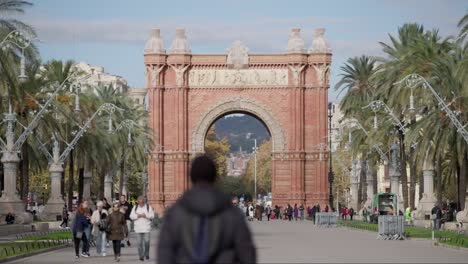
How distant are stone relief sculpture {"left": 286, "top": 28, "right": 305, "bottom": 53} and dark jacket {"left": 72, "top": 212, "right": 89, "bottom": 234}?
64.4 meters

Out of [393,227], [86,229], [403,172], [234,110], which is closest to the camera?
[86,229]

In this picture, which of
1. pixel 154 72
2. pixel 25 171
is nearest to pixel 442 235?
pixel 25 171

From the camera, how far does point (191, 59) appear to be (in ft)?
320

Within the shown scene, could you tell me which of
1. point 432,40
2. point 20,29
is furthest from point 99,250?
point 432,40

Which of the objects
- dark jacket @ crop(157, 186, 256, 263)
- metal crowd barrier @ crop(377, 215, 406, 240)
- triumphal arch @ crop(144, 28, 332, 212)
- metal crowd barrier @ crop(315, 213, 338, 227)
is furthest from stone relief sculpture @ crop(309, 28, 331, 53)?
dark jacket @ crop(157, 186, 256, 263)

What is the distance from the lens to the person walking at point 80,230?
1309 inches

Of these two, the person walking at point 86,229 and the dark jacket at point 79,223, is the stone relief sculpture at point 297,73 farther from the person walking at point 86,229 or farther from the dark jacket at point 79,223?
the dark jacket at point 79,223

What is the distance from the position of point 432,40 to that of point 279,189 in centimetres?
3805

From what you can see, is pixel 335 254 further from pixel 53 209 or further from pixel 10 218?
pixel 53 209

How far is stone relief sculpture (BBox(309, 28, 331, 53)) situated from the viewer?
97.2 metres

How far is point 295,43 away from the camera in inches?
3851

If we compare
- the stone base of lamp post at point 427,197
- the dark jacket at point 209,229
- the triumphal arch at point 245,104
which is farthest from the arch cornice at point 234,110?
the dark jacket at point 209,229

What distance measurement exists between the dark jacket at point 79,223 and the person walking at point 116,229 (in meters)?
2.39

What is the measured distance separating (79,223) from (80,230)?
20 cm
